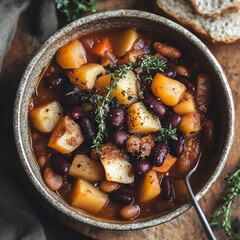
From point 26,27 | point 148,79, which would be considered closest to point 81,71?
point 148,79

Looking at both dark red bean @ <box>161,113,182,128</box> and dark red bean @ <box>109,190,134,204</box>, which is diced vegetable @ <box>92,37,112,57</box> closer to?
dark red bean @ <box>161,113,182,128</box>

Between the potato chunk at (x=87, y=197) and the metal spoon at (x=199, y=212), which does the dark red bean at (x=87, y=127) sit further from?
the metal spoon at (x=199, y=212)

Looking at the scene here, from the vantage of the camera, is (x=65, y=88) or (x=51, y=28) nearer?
(x=65, y=88)

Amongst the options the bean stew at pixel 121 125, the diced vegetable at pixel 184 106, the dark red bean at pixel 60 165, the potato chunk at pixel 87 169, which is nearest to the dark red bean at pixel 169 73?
the bean stew at pixel 121 125

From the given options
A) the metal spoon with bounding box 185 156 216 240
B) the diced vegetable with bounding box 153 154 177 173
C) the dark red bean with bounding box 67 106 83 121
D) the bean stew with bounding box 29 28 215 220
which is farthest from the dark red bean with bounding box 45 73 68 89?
the metal spoon with bounding box 185 156 216 240

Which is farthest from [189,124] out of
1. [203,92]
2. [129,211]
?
[129,211]

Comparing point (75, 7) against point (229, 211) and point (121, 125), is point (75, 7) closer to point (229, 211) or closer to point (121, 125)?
point (121, 125)

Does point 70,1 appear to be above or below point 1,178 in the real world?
above

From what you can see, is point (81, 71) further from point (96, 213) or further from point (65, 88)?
point (96, 213)
